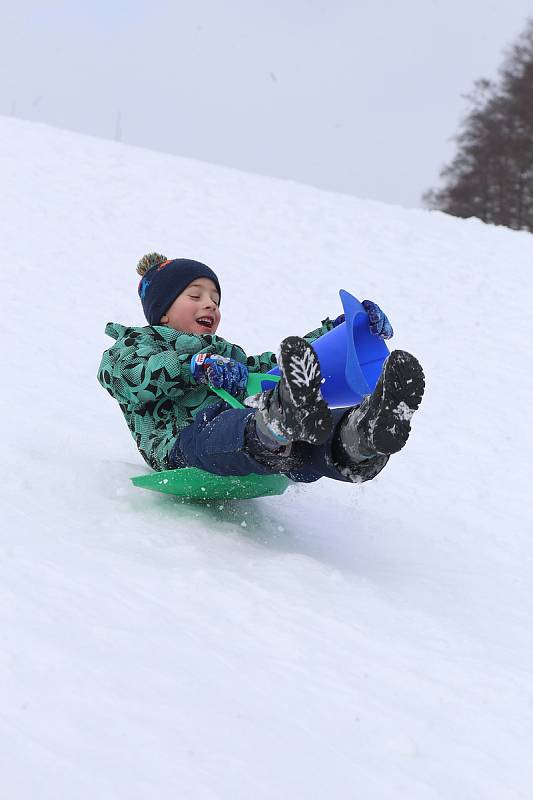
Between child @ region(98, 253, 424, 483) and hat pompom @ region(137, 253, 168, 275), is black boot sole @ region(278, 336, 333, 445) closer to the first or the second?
child @ region(98, 253, 424, 483)

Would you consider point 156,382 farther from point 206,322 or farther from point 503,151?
point 503,151

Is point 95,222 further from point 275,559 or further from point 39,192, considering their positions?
point 275,559

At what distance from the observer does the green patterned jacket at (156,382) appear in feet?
8.79

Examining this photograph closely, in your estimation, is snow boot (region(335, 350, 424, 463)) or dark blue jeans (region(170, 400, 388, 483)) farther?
dark blue jeans (region(170, 400, 388, 483))

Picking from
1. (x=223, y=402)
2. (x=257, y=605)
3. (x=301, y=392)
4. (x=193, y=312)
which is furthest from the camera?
(x=193, y=312)

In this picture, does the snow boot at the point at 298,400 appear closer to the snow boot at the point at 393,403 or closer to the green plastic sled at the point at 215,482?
the snow boot at the point at 393,403

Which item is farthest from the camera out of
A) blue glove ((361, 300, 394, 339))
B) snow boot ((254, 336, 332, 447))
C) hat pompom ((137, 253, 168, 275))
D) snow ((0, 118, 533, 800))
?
hat pompom ((137, 253, 168, 275))

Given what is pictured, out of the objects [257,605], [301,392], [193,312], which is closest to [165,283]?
[193,312]

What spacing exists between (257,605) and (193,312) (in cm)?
139

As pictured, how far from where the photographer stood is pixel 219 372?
98.5 inches

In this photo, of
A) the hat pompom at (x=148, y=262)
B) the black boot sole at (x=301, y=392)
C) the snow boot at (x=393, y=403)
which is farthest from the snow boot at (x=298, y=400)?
the hat pompom at (x=148, y=262)

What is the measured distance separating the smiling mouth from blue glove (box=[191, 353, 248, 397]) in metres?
0.50

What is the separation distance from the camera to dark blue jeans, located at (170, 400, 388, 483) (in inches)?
91.2

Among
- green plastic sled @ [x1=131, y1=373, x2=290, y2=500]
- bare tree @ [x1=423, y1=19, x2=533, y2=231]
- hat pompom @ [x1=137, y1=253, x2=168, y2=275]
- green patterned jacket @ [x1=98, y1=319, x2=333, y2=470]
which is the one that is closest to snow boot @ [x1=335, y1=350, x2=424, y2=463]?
green plastic sled @ [x1=131, y1=373, x2=290, y2=500]
